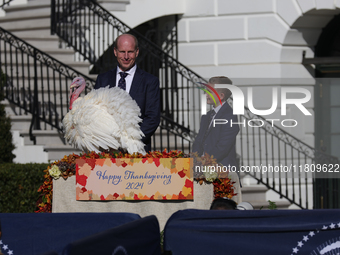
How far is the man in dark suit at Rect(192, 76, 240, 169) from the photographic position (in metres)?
4.57

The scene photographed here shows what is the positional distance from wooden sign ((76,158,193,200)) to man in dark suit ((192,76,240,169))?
536mm

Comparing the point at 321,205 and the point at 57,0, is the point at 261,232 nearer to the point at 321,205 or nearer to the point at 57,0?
the point at 321,205

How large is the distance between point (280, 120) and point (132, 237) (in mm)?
7573

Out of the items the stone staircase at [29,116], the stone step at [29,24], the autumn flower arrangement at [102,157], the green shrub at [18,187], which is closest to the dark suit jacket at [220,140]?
the autumn flower arrangement at [102,157]

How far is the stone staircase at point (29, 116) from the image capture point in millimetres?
8570

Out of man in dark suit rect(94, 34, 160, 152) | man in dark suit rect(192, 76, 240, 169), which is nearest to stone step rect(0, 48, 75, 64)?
man in dark suit rect(94, 34, 160, 152)

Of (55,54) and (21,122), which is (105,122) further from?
(55,54)

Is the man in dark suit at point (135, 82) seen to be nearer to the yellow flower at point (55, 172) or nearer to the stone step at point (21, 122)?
the yellow flower at point (55, 172)

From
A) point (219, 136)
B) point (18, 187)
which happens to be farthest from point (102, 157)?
point (18, 187)

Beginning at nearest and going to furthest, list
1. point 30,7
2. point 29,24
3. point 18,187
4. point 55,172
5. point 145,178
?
point 145,178 < point 55,172 < point 18,187 < point 29,24 < point 30,7

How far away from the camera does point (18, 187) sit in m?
7.31

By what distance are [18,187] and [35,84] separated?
223 cm

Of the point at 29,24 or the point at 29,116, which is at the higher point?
the point at 29,24

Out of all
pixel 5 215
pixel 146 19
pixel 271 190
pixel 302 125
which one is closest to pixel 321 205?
pixel 271 190
